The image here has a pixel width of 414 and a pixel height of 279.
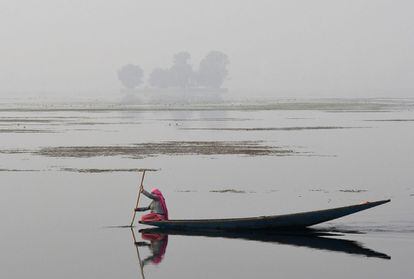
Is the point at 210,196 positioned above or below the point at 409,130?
below

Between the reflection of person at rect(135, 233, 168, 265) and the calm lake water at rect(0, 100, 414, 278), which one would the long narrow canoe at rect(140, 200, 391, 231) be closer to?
the calm lake water at rect(0, 100, 414, 278)

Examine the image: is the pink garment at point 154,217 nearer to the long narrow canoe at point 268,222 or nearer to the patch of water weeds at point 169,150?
the long narrow canoe at point 268,222

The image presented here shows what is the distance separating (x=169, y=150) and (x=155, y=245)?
96.8ft

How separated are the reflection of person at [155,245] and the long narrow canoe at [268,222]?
2.45ft

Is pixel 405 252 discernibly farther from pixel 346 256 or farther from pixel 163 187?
pixel 163 187

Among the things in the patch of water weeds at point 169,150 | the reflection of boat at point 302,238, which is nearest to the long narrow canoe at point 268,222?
the reflection of boat at point 302,238

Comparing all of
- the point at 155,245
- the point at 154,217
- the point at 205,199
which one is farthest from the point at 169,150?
the point at 155,245

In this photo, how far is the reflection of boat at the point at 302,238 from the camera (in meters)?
25.5

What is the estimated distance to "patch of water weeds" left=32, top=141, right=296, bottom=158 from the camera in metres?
53.9

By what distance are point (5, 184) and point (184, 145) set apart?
21736mm

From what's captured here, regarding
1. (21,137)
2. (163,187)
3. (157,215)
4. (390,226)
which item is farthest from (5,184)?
(21,137)

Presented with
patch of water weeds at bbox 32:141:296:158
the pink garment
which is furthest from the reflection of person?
patch of water weeds at bbox 32:141:296:158

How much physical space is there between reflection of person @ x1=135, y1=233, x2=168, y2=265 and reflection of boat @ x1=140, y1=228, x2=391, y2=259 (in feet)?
1.62

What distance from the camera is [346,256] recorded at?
2469cm
